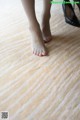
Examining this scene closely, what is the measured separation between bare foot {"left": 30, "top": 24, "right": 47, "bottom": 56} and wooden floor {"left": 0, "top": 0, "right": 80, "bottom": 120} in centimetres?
3

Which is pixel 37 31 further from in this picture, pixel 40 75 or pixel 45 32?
pixel 40 75

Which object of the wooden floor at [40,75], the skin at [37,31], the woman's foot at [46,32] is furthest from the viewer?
the woman's foot at [46,32]

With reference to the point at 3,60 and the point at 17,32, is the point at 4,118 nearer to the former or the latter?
the point at 3,60

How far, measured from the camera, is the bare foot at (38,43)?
1.09 meters

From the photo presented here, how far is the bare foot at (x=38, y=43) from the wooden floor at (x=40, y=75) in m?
0.03

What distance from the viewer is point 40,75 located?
98cm

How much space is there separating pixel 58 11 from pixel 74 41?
1.39ft

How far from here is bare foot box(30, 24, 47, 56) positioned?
1090 millimetres

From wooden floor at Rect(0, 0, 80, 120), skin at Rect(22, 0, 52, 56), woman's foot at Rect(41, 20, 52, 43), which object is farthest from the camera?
woman's foot at Rect(41, 20, 52, 43)

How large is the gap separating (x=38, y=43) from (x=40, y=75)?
217 mm

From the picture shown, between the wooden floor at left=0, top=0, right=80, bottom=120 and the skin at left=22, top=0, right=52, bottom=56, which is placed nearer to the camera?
the wooden floor at left=0, top=0, right=80, bottom=120

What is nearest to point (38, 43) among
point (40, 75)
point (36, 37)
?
point (36, 37)

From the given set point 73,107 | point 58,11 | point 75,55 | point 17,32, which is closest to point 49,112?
point 73,107

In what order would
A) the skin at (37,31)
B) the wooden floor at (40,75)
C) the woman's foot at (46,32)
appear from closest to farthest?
1. the wooden floor at (40,75)
2. the skin at (37,31)
3. the woman's foot at (46,32)
